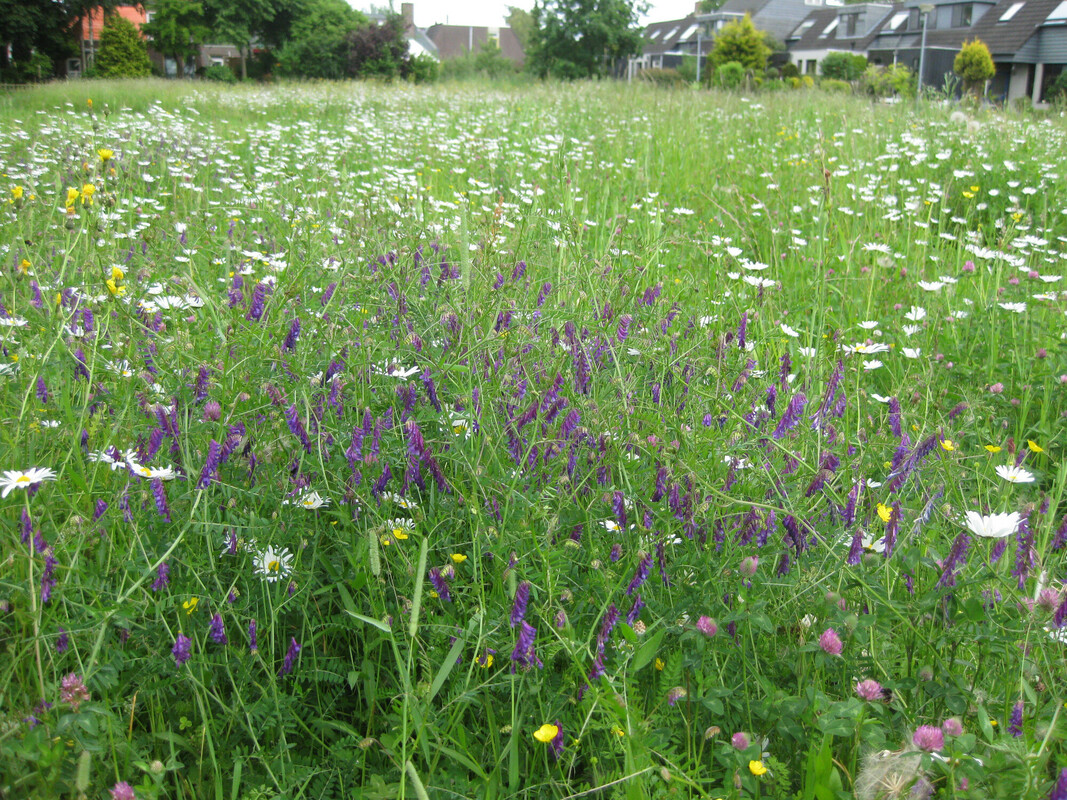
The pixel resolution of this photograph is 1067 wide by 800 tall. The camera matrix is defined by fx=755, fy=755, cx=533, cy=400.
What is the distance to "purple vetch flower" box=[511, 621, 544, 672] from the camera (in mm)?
1238

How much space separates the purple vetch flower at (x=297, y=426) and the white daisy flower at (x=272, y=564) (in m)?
0.23

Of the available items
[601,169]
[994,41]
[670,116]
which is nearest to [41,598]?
[601,169]

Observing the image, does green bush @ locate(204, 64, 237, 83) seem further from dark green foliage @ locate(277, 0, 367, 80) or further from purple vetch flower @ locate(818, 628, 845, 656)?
purple vetch flower @ locate(818, 628, 845, 656)

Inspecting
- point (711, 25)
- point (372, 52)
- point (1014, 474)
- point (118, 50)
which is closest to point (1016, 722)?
point (1014, 474)

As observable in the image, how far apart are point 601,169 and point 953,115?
462 cm

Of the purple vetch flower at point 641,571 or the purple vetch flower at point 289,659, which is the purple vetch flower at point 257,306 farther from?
the purple vetch flower at point 641,571

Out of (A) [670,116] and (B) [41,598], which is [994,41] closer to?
(A) [670,116]

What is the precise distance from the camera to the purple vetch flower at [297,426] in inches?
62.7

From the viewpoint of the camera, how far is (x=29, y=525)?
121 centimetres

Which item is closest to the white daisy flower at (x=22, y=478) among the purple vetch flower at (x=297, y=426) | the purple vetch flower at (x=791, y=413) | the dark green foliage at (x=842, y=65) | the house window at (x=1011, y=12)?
the purple vetch flower at (x=297, y=426)

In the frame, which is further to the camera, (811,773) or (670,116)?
(670,116)

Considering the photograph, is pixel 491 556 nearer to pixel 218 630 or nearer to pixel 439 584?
pixel 439 584

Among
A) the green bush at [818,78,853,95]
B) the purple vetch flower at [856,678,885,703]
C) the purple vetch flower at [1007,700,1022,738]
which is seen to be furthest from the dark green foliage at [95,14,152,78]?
the purple vetch flower at [1007,700,1022,738]

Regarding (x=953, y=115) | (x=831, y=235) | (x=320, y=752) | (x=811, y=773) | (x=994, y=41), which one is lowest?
(x=320, y=752)
